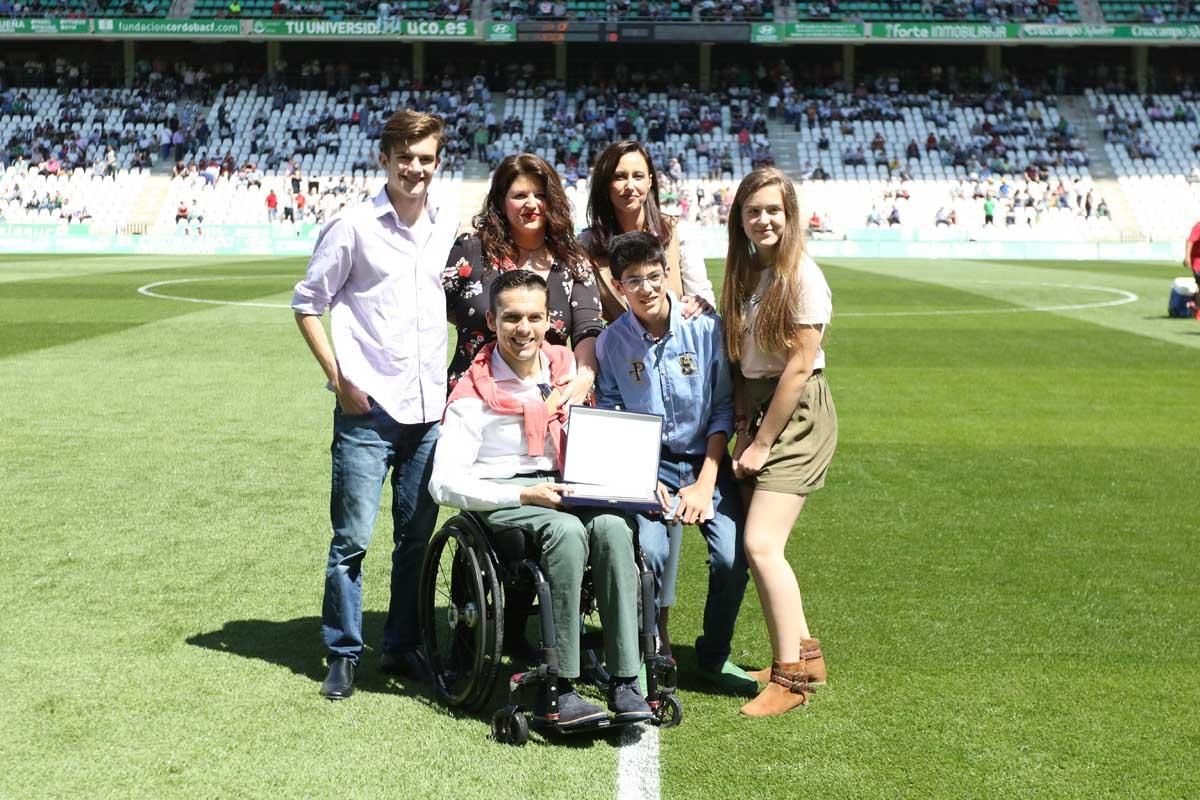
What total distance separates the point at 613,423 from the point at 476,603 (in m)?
0.82

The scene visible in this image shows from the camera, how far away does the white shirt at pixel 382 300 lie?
5.16 meters

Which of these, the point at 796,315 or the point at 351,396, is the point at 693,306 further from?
the point at 351,396

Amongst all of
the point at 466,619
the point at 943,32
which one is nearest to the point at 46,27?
the point at 943,32

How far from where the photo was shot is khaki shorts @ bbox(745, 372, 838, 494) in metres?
5.15

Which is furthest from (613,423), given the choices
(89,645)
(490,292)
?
(89,645)

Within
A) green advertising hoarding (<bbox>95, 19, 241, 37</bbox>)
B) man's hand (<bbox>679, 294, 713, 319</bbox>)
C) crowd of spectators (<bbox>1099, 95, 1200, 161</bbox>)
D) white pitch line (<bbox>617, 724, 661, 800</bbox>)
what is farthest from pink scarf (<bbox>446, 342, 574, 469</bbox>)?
green advertising hoarding (<bbox>95, 19, 241, 37</bbox>)

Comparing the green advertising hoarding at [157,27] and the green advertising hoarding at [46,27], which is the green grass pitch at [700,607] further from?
the green advertising hoarding at [46,27]

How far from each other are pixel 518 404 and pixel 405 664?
129 centimetres

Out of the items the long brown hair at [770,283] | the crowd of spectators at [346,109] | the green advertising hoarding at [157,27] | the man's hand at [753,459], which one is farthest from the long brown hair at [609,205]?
the green advertising hoarding at [157,27]

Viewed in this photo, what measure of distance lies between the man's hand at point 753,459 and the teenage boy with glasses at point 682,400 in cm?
10

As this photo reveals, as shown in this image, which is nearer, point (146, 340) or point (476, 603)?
point (476, 603)

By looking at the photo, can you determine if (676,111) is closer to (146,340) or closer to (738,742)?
(146,340)

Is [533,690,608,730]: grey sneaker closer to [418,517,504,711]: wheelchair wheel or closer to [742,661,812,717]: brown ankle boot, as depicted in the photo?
[418,517,504,711]: wheelchair wheel

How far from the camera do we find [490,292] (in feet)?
16.7
